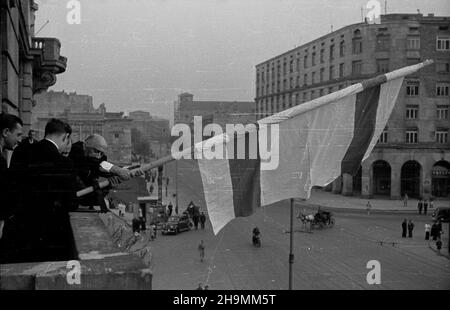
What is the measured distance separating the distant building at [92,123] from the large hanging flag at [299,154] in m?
15.8

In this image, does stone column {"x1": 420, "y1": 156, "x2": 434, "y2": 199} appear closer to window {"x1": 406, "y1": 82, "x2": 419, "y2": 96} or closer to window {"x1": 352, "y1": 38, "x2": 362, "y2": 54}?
window {"x1": 406, "y1": 82, "x2": 419, "y2": 96}

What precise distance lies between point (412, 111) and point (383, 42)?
5.62 metres

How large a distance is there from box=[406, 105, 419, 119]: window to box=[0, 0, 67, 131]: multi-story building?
90.2 ft

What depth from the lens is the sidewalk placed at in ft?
100

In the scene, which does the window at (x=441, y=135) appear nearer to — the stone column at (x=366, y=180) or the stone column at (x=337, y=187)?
the stone column at (x=366, y=180)

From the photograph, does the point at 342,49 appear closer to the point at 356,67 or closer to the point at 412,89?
the point at 356,67

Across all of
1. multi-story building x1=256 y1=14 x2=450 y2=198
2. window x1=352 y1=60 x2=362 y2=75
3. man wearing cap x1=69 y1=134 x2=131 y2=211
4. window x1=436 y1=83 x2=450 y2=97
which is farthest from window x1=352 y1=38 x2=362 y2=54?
man wearing cap x1=69 y1=134 x2=131 y2=211

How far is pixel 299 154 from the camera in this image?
5.63 m
